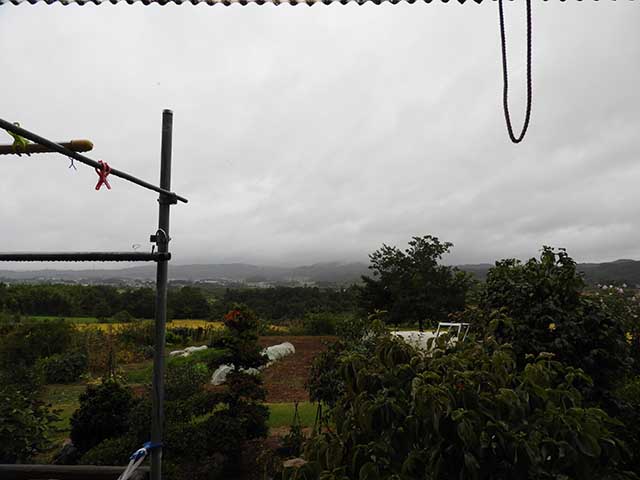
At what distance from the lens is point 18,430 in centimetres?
332

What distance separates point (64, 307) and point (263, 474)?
10.1 m

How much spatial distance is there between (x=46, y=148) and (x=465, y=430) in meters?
1.45

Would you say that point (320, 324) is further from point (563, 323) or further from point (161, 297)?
point (161, 297)

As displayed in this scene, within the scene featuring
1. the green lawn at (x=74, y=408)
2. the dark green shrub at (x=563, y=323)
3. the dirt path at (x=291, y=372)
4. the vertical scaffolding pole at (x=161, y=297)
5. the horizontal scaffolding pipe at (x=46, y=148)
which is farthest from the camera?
the dirt path at (x=291, y=372)

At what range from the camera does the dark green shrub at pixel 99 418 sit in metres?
3.80

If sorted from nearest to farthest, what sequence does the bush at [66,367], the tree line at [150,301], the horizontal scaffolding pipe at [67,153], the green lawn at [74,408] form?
the horizontal scaffolding pipe at [67,153] → the green lawn at [74,408] → the bush at [66,367] → the tree line at [150,301]

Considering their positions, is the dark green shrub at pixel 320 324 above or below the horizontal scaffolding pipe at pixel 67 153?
below

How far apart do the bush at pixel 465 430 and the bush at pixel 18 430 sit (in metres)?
3.26

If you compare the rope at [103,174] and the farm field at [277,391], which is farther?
the farm field at [277,391]

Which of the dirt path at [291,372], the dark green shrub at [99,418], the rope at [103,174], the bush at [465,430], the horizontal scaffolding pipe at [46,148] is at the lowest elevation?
the dirt path at [291,372]

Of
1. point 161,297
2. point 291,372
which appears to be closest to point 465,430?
point 161,297

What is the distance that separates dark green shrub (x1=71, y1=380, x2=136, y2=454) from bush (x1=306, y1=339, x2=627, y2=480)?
10.8 ft

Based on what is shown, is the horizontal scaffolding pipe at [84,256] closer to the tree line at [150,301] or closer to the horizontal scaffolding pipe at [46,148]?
the horizontal scaffolding pipe at [46,148]

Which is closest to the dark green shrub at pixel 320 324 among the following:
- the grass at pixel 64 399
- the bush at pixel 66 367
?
the bush at pixel 66 367
